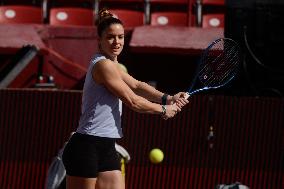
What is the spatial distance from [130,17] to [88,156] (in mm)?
5150

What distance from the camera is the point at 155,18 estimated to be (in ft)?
31.6

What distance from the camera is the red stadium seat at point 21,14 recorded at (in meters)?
9.32

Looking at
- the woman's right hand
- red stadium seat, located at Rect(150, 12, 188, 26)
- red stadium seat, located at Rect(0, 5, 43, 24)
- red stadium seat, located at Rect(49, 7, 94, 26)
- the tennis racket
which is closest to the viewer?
the woman's right hand

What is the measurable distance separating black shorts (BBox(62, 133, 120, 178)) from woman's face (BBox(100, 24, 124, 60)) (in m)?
0.51

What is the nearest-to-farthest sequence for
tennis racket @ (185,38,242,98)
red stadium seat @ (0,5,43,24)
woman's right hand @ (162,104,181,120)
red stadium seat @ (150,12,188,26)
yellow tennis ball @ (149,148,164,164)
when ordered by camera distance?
woman's right hand @ (162,104,181,120) → tennis racket @ (185,38,242,98) → yellow tennis ball @ (149,148,164,164) → red stadium seat @ (0,5,43,24) → red stadium seat @ (150,12,188,26)

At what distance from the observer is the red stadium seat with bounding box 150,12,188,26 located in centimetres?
961

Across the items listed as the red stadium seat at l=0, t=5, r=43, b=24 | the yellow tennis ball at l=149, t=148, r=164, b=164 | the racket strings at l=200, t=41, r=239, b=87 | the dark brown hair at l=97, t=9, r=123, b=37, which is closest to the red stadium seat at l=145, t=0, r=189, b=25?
the red stadium seat at l=0, t=5, r=43, b=24

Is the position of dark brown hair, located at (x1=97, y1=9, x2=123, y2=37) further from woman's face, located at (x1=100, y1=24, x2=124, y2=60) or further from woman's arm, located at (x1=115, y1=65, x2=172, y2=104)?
woman's arm, located at (x1=115, y1=65, x2=172, y2=104)

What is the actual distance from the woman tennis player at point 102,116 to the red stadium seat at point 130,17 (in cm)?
485

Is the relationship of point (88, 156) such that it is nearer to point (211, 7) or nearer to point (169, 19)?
point (169, 19)

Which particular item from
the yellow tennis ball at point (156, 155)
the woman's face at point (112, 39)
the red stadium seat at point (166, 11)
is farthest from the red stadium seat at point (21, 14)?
the woman's face at point (112, 39)

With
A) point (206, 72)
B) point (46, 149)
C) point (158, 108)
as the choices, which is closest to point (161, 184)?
point (46, 149)

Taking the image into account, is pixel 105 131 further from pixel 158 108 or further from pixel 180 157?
pixel 180 157

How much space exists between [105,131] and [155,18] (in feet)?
17.3
